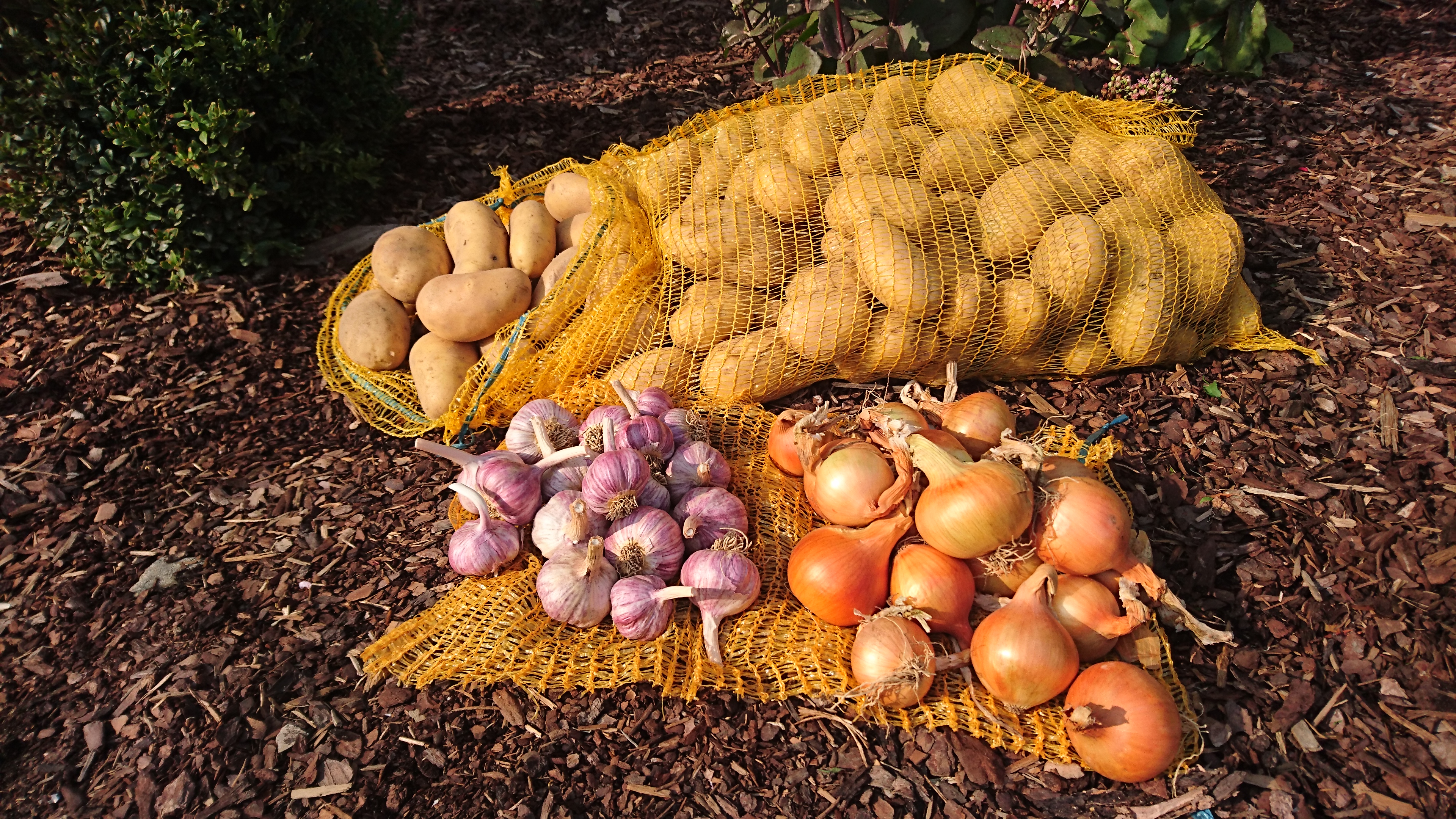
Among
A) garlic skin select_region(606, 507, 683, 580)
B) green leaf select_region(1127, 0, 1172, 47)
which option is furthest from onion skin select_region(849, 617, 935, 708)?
green leaf select_region(1127, 0, 1172, 47)

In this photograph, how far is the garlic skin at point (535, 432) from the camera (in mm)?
2797

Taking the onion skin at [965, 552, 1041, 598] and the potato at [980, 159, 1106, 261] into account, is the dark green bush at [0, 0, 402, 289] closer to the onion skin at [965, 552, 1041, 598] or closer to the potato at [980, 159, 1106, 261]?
the potato at [980, 159, 1106, 261]

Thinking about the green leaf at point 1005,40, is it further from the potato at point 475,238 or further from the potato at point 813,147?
the potato at point 475,238

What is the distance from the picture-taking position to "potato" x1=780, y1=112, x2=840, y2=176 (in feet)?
10.7

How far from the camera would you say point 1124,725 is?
6.68 feet

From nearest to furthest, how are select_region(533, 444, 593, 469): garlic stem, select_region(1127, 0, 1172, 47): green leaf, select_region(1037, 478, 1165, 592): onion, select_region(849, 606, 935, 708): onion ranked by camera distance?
select_region(849, 606, 935, 708): onion
select_region(1037, 478, 1165, 592): onion
select_region(533, 444, 593, 469): garlic stem
select_region(1127, 0, 1172, 47): green leaf

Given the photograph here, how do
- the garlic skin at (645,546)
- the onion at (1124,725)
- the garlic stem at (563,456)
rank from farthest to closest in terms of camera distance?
1. the garlic stem at (563,456)
2. the garlic skin at (645,546)
3. the onion at (1124,725)

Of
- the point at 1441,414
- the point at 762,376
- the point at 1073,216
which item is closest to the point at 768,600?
A: the point at 762,376

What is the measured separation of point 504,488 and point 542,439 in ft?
0.72

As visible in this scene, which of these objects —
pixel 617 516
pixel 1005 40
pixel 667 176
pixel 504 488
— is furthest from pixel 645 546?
pixel 1005 40

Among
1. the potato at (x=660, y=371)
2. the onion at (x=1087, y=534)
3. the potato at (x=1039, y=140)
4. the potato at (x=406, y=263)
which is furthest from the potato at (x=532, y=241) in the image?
the onion at (x=1087, y=534)

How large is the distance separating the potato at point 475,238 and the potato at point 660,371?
2.64ft

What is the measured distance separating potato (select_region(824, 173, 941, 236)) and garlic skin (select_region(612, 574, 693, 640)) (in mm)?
1481

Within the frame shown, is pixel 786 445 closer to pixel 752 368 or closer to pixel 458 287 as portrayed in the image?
pixel 752 368
